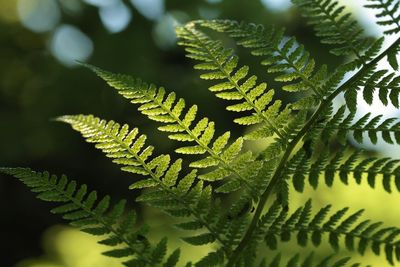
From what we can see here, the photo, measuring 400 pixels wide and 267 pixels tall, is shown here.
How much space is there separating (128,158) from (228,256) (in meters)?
0.21

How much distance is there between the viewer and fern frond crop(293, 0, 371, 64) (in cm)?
98

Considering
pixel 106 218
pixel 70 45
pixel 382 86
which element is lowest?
pixel 106 218

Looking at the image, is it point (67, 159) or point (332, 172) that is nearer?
point (332, 172)

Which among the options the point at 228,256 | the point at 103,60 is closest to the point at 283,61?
the point at 228,256

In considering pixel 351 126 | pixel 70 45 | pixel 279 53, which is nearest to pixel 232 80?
pixel 279 53

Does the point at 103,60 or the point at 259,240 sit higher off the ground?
the point at 103,60

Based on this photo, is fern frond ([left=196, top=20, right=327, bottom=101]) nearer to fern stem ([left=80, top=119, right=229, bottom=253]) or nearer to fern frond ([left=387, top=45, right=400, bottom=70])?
fern frond ([left=387, top=45, right=400, bottom=70])

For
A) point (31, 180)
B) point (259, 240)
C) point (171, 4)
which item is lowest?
point (31, 180)

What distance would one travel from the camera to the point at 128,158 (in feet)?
3.01

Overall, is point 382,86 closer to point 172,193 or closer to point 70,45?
point 172,193

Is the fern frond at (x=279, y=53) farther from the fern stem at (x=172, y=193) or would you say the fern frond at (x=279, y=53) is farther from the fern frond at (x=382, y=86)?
the fern stem at (x=172, y=193)

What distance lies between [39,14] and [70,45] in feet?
2.02

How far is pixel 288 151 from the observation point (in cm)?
91

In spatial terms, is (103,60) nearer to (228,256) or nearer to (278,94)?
(278,94)
